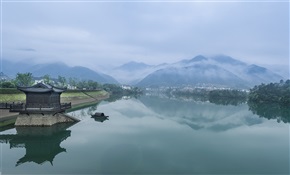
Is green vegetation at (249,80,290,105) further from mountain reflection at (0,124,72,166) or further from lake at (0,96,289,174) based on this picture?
mountain reflection at (0,124,72,166)

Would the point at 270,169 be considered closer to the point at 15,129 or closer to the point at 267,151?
→ the point at 267,151

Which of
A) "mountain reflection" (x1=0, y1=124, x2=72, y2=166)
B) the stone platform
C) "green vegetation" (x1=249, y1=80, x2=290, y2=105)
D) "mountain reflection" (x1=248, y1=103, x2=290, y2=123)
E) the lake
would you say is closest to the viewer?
the lake

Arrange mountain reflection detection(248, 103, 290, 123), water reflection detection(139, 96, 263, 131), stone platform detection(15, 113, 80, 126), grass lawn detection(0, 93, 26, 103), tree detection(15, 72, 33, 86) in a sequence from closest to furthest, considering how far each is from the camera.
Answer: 1. stone platform detection(15, 113, 80, 126)
2. grass lawn detection(0, 93, 26, 103)
3. water reflection detection(139, 96, 263, 131)
4. mountain reflection detection(248, 103, 290, 123)
5. tree detection(15, 72, 33, 86)

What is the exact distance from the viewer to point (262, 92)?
120 meters

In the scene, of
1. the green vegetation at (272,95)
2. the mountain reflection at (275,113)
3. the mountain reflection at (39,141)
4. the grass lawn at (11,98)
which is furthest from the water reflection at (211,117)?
the grass lawn at (11,98)

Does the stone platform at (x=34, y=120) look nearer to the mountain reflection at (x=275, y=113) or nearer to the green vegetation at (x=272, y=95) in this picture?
the mountain reflection at (x=275, y=113)

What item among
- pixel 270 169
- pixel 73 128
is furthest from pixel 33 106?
pixel 270 169

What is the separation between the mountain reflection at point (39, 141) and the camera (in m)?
25.0

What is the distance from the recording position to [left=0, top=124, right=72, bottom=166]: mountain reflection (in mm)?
25016

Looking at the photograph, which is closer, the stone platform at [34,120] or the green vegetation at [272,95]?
the stone platform at [34,120]

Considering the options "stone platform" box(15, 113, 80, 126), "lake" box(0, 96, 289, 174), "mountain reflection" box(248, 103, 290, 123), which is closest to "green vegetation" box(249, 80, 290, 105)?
"mountain reflection" box(248, 103, 290, 123)

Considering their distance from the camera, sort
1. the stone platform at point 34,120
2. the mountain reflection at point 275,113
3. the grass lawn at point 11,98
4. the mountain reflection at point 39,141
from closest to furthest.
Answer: the mountain reflection at point 39,141, the stone platform at point 34,120, the grass lawn at point 11,98, the mountain reflection at point 275,113

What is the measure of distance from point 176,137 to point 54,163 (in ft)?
58.0

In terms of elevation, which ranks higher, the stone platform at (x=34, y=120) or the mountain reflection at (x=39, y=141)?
the stone platform at (x=34, y=120)
